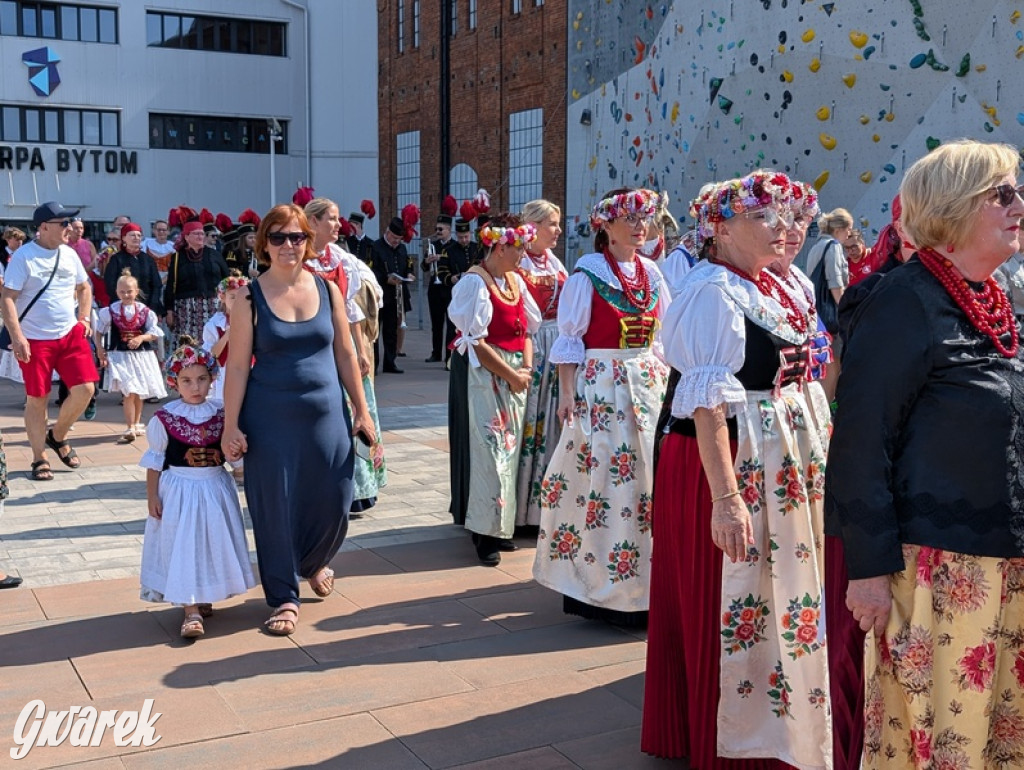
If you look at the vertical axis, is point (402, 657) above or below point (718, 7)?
below

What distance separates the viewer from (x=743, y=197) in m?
3.70

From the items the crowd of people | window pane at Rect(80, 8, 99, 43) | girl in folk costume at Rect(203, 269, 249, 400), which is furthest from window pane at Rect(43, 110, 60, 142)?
the crowd of people

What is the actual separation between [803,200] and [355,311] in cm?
402

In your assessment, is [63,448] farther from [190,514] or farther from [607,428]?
[607,428]

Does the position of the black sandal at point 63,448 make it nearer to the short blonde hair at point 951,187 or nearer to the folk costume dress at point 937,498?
the folk costume dress at point 937,498

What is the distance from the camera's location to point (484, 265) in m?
6.49

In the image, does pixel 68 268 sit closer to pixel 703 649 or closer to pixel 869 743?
pixel 703 649

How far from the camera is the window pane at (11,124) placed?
31469 mm

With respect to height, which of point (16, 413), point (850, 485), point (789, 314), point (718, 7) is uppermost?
point (718, 7)

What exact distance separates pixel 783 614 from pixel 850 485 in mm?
927

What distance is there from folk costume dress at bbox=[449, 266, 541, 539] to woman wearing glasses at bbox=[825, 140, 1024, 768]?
3720 millimetres

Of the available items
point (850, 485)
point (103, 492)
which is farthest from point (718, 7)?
point (850, 485)

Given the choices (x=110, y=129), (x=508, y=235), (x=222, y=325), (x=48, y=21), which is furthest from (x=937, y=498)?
(x=48, y=21)

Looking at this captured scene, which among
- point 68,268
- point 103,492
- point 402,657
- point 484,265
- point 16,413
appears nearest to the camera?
point 402,657
